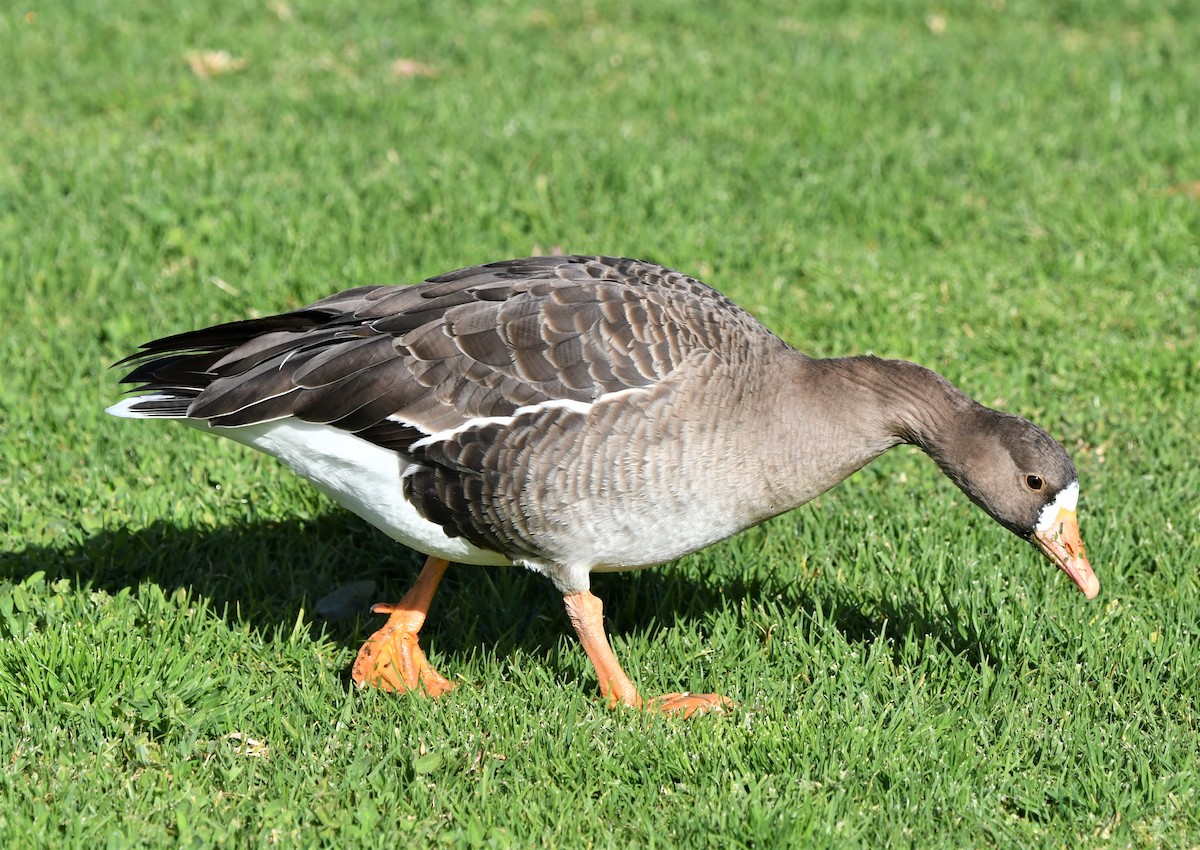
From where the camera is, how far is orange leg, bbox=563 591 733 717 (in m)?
4.46

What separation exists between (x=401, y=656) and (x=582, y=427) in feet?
3.73

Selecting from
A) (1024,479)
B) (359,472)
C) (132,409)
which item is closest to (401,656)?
(359,472)

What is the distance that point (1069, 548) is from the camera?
4.39 meters

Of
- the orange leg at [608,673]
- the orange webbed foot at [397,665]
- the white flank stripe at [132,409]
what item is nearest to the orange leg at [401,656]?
the orange webbed foot at [397,665]

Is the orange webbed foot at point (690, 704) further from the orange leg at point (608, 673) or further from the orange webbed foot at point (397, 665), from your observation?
the orange webbed foot at point (397, 665)

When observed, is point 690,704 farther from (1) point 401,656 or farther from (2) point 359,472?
(2) point 359,472

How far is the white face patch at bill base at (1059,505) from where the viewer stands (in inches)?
169

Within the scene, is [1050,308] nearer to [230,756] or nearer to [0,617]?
[230,756]

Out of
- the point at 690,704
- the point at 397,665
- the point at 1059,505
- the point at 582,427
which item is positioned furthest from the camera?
the point at 397,665

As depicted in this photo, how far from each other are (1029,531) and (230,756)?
2.72 m

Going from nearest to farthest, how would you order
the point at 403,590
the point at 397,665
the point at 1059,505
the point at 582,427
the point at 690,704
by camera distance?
the point at 582,427 < the point at 1059,505 < the point at 690,704 < the point at 397,665 < the point at 403,590

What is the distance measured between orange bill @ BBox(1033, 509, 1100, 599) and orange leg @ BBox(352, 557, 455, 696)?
2134 millimetres

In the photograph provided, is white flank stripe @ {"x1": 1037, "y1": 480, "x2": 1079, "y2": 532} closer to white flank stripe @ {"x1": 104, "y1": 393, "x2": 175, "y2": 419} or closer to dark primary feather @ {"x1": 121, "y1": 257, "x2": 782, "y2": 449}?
Answer: dark primary feather @ {"x1": 121, "y1": 257, "x2": 782, "y2": 449}

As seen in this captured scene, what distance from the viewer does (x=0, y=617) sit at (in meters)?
4.69
